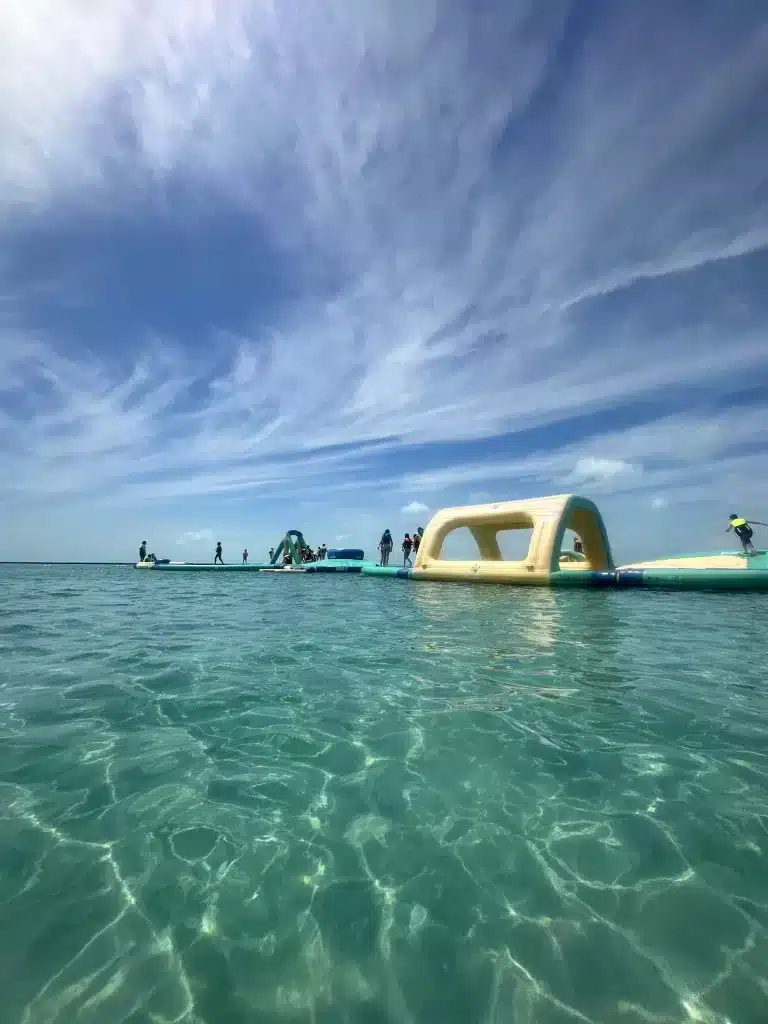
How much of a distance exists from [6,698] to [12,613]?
1075 cm

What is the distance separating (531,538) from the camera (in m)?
21.8

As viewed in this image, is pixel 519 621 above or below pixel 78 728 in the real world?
above

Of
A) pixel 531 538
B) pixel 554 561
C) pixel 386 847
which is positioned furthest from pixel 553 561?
pixel 386 847

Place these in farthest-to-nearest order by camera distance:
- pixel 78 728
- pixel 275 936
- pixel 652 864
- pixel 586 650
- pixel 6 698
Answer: pixel 586 650 < pixel 6 698 < pixel 78 728 < pixel 652 864 < pixel 275 936

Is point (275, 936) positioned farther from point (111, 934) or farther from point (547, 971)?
point (547, 971)

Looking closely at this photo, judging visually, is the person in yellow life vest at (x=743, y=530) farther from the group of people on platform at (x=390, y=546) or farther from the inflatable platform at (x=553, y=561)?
the group of people on platform at (x=390, y=546)

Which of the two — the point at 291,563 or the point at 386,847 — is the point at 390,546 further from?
the point at 386,847

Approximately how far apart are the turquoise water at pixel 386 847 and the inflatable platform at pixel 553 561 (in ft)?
45.4

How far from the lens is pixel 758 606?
1473 centimetres

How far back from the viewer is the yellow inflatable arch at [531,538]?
69.7 feet

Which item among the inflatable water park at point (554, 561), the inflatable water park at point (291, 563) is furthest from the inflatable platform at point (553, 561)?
the inflatable water park at point (291, 563)

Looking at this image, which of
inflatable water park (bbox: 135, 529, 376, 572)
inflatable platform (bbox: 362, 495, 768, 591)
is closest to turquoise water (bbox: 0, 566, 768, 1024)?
inflatable platform (bbox: 362, 495, 768, 591)

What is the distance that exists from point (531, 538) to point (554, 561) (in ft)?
4.60

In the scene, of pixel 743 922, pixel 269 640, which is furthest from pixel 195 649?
pixel 743 922
